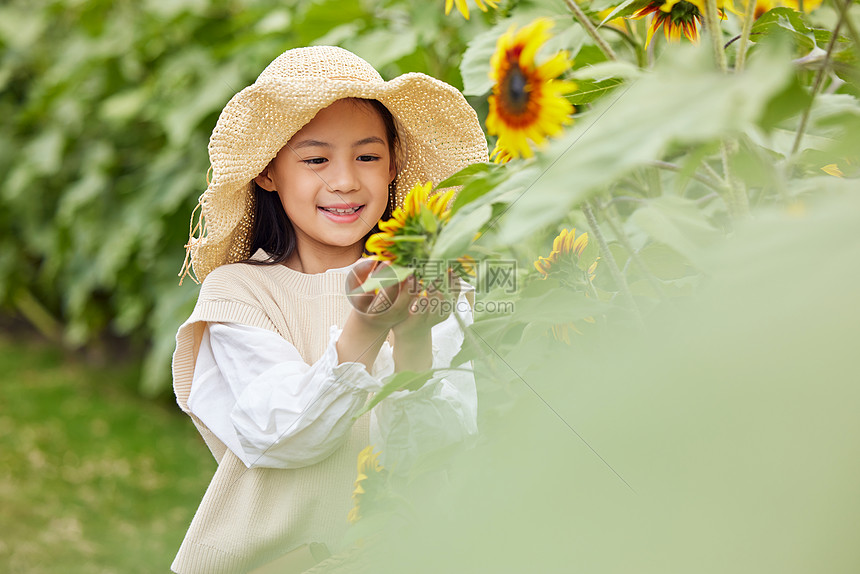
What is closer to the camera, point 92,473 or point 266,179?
point 266,179

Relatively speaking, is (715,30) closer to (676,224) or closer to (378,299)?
(676,224)

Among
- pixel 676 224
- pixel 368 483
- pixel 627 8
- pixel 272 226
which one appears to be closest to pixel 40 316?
pixel 272 226

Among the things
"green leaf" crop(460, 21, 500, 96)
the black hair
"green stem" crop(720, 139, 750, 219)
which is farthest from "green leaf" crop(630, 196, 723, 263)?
the black hair

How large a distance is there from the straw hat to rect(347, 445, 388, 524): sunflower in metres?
0.29

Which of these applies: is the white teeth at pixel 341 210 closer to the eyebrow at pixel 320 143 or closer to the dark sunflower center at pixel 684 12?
the eyebrow at pixel 320 143

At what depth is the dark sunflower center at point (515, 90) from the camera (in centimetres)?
43

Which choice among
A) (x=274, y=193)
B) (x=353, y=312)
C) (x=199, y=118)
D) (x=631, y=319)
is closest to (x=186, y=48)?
(x=199, y=118)

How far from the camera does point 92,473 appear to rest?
81.7 inches

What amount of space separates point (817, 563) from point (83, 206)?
2169 mm

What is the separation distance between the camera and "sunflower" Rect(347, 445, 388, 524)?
54cm

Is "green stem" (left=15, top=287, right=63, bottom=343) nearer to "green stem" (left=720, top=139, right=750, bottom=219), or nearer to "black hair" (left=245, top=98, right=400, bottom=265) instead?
"black hair" (left=245, top=98, right=400, bottom=265)

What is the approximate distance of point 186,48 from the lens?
1.94 meters

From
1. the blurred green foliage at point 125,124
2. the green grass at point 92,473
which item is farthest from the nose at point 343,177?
the green grass at point 92,473

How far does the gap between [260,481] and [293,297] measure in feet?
0.54
